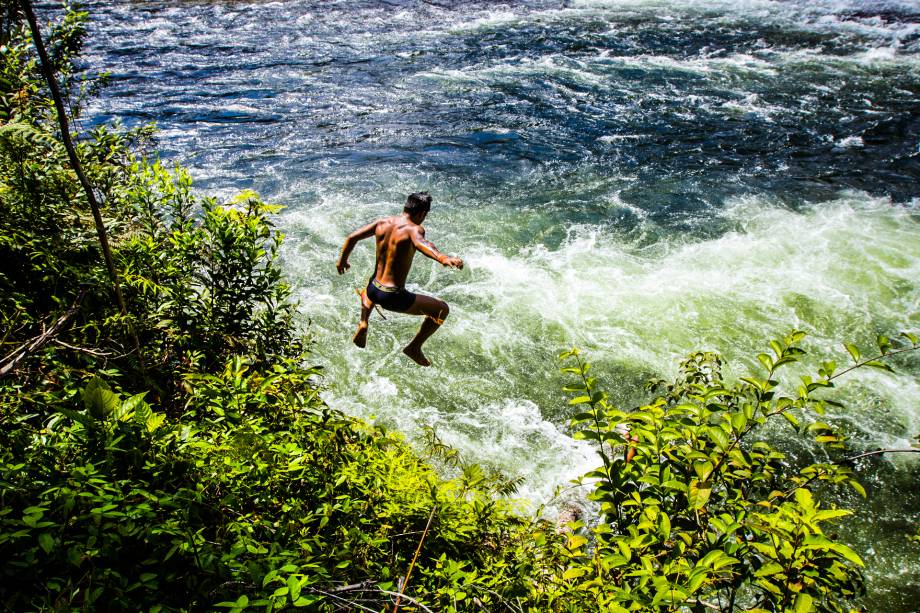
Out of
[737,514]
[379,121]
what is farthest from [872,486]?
[379,121]

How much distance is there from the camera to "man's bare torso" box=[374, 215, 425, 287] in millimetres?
5309

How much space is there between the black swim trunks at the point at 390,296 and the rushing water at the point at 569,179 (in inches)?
48.2

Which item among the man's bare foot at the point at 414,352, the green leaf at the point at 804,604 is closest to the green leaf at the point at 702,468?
the green leaf at the point at 804,604

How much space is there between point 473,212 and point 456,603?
311 inches

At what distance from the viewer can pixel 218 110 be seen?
13758 millimetres

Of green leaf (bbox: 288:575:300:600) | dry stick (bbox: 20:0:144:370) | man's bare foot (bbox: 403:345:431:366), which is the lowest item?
man's bare foot (bbox: 403:345:431:366)

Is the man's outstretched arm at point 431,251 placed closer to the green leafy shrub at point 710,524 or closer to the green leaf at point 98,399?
the green leafy shrub at point 710,524

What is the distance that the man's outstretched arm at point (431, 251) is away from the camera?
4.48m

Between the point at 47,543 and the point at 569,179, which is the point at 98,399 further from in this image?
the point at 569,179

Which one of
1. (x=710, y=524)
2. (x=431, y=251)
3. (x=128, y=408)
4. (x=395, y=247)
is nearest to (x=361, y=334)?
(x=395, y=247)

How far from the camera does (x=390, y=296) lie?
5.50m

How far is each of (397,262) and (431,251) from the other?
66cm

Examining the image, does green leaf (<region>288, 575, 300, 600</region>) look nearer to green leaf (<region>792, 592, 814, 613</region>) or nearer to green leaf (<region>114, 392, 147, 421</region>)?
green leaf (<region>114, 392, 147, 421</region>)

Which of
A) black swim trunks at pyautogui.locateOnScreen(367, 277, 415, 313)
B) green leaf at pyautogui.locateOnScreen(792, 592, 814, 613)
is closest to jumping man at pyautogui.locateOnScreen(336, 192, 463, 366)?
black swim trunks at pyautogui.locateOnScreen(367, 277, 415, 313)
